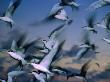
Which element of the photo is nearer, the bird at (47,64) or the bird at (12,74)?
the bird at (47,64)

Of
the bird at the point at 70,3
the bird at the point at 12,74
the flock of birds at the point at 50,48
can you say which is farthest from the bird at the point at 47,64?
the bird at the point at 70,3

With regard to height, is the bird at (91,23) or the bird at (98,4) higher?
the bird at (98,4)

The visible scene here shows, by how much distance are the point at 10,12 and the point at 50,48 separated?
0.47m

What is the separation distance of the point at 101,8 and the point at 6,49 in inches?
33.4

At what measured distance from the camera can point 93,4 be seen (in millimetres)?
2234

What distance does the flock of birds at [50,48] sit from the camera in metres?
2.22

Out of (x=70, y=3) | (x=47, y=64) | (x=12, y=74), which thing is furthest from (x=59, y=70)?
(x=70, y=3)

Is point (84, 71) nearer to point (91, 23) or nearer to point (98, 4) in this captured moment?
point (91, 23)

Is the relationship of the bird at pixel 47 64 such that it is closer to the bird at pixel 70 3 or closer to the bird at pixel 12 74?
the bird at pixel 12 74

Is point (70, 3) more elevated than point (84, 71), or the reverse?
point (70, 3)

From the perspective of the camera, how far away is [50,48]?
87.9 inches

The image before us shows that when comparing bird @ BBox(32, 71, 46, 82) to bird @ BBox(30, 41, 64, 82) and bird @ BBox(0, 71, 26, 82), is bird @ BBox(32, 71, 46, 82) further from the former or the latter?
bird @ BBox(0, 71, 26, 82)

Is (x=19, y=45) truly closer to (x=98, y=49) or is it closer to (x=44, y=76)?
(x=44, y=76)

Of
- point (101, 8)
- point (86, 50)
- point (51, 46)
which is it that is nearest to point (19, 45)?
point (51, 46)
